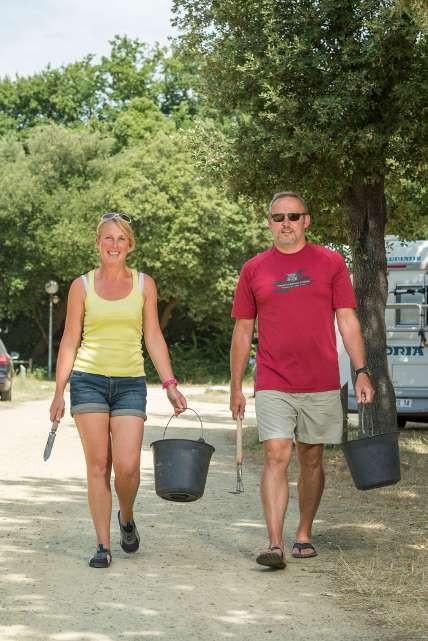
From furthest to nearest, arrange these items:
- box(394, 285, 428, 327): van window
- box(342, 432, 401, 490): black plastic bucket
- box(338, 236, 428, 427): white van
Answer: box(394, 285, 428, 327): van window < box(338, 236, 428, 427): white van < box(342, 432, 401, 490): black plastic bucket

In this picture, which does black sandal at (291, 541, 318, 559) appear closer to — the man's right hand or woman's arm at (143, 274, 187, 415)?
the man's right hand

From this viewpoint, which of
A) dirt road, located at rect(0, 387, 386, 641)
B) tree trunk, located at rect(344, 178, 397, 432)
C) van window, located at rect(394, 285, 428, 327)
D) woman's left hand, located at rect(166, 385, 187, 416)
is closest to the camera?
dirt road, located at rect(0, 387, 386, 641)

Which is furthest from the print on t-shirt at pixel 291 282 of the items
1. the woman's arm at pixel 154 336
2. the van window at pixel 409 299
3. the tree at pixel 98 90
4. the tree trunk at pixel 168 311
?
the tree at pixel 98 90

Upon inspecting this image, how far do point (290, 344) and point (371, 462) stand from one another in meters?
0.92

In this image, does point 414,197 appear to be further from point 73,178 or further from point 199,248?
point 73,178

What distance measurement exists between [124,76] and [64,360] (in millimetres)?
56733

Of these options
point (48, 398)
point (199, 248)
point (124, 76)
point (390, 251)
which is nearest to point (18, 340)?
point (199, 248)

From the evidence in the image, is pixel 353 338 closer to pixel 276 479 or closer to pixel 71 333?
pixel 276 479

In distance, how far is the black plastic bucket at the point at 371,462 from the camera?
753cm

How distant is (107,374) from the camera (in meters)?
7.16

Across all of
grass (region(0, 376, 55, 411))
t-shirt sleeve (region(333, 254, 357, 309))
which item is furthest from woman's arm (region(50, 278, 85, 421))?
grass (region(0, 376, 55, 411))

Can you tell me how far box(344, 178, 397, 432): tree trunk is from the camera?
14.2 metres

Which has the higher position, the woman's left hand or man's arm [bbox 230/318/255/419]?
man's arm [bbox 230/318/255/419]

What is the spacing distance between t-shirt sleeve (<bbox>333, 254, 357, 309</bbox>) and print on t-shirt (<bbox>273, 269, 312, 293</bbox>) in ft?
0.63
